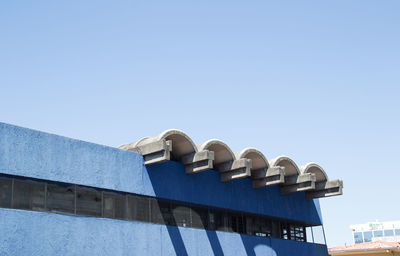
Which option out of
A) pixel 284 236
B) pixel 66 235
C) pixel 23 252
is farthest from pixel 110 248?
pixel 284 236

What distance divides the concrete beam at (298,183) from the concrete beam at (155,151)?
9.52 metres

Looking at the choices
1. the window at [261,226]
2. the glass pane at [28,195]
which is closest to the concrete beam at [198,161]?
the window at [261,226]

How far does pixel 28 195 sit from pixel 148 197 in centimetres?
548

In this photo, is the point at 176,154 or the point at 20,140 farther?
the point at 176,154

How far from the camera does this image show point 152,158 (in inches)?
848

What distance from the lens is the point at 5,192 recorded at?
16719 mm

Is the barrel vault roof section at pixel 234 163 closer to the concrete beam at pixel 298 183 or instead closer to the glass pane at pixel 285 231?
the concrete beam at pixel 298 183

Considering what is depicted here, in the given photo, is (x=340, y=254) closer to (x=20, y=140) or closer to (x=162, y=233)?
(x=162, y=233)

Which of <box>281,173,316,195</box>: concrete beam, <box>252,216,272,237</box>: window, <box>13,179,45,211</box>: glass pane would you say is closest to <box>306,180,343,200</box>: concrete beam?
<box>281,173,316,195</box>: concrete beam

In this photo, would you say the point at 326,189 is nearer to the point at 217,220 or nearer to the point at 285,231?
the point at 285,231

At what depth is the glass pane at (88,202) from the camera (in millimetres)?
18922

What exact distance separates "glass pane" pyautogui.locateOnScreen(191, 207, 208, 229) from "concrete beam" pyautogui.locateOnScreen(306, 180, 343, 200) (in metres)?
8.85

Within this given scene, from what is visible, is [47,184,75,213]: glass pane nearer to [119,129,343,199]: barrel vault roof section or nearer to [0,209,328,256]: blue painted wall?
[0,209,328,256]: blue painted wall

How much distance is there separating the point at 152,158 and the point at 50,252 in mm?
5835
